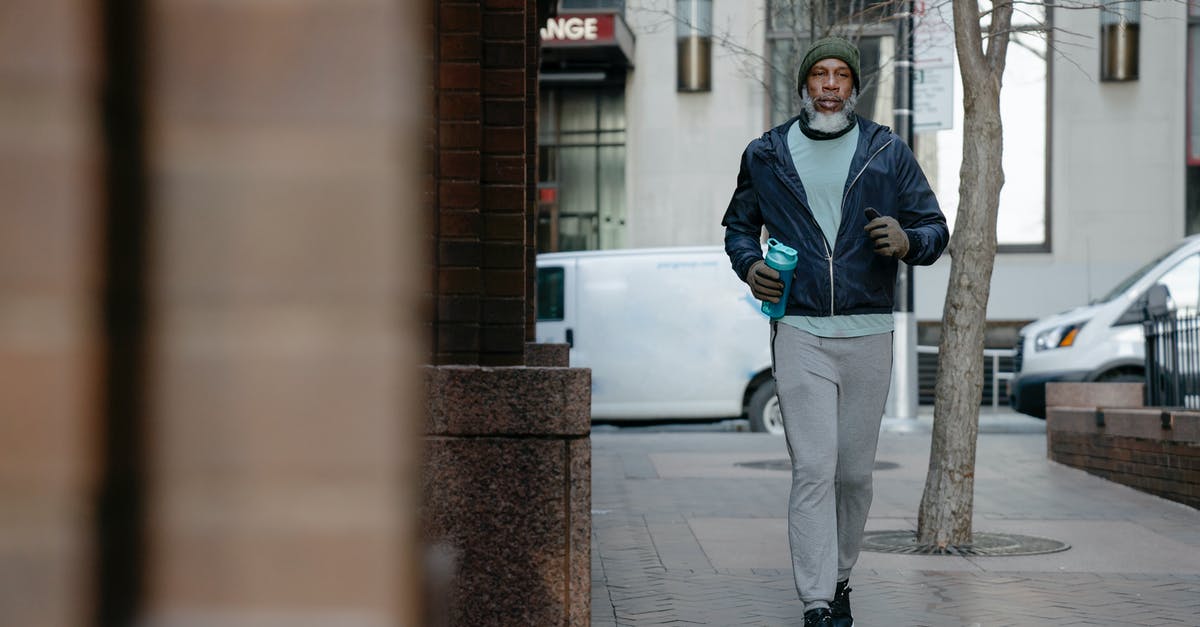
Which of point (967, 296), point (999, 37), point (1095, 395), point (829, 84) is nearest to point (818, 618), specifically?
point (829, 84)

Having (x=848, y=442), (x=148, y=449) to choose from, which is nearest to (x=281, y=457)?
(x=148, y=449)

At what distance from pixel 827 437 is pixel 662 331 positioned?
12010 mm

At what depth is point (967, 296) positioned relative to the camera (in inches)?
295

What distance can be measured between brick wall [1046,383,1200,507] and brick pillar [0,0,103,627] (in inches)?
360

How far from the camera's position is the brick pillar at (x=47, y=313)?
2.51 ft

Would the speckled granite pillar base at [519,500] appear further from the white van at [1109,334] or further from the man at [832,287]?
the white van at [1109,334]

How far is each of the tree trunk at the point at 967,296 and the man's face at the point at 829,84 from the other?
2.44 meters

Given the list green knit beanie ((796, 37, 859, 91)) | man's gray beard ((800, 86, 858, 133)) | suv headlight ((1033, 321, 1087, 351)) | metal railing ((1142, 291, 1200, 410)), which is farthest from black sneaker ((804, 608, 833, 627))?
suv headlight ((1033, 321, 1087, 351))

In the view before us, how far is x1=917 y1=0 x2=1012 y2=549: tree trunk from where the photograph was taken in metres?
7.42

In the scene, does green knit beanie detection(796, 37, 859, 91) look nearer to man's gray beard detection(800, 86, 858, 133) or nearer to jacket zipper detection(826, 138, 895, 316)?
man's gray beard detection(800, 86, 858, 133)

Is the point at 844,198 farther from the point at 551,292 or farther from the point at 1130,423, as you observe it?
the point at 551,292

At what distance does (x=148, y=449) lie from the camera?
0.79 m

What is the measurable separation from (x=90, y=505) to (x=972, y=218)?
710 centimetres

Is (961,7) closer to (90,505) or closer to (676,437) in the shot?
(90,505)
